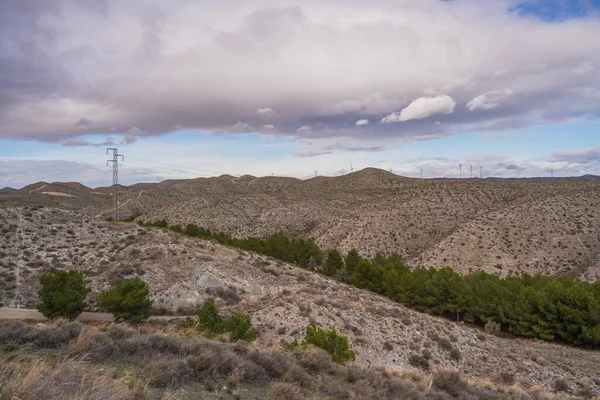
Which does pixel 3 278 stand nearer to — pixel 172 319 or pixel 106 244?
pixel 106 244

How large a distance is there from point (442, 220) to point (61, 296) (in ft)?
213

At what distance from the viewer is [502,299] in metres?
36.6

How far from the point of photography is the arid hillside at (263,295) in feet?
77.6

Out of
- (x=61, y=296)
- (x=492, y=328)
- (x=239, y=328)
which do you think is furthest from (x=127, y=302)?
(x=492, y=328)

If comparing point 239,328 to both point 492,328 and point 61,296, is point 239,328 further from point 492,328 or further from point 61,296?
point 492,328

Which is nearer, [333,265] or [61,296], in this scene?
[61,296]

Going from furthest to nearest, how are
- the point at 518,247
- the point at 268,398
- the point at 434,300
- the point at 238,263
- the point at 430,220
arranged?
→ the point at 430,220 < the point at 518,247 < the point at 434,300 < the point at 238,263 < the point at 268,398

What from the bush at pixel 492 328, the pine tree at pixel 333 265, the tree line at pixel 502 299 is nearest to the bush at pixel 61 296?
the tree line at pixel 502 299

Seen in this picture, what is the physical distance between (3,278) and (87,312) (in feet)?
26.5

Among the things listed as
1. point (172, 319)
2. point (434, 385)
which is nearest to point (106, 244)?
point (172, 319)

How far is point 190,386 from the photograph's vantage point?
8.16m

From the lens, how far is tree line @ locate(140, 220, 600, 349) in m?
32.1

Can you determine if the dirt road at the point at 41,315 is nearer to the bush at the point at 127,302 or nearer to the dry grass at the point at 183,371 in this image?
the bush at the point at 127,302

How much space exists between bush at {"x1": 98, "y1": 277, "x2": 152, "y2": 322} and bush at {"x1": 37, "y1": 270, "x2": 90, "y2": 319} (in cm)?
138
